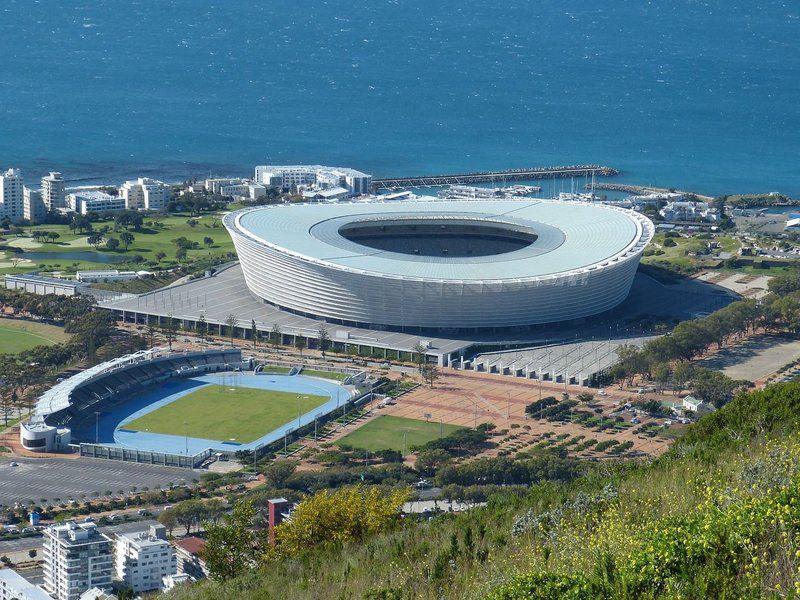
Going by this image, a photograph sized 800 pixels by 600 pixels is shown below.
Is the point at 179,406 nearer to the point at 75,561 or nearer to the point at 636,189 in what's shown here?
the point at 75,561

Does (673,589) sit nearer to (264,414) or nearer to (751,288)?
(264,414)

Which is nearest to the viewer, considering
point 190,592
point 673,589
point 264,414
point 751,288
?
point 673,589

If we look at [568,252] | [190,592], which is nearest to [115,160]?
[568,252]

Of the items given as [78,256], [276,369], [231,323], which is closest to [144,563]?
[276,369]

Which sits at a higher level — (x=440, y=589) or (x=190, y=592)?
(x=440, y=589)

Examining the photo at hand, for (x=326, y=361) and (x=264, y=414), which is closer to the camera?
(x=264, y=414)
